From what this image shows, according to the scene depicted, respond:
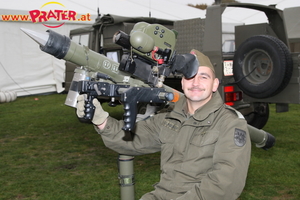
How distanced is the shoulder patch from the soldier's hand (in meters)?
0.87

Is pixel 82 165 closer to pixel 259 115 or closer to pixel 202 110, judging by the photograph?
pixel 259 115

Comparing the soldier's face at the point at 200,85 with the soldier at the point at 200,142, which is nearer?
the soldier at the point at 200,142

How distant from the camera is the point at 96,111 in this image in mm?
2645

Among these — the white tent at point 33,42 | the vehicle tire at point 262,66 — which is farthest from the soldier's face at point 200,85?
the white tent at point 33,42

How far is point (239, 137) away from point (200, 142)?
245 millimetres

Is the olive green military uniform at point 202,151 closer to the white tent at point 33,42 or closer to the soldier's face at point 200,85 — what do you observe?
the soldier's face at point 200,85

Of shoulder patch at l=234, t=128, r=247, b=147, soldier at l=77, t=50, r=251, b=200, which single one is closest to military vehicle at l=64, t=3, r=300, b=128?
soldier at l=77, t=50, r=251, b=200

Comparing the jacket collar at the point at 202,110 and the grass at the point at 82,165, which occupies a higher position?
the jacket collar at the point at 202,110

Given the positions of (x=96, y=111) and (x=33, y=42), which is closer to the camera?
(x=96, y=111)

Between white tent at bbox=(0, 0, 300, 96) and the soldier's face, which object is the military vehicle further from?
white tent at bbox=(0, 0, 300, 96)

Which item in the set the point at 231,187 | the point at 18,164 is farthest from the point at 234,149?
the point at 18,164

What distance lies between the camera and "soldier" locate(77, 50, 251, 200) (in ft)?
7.66

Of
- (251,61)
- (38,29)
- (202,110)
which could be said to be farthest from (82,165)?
(38,29)

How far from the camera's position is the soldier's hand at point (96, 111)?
2.45m
